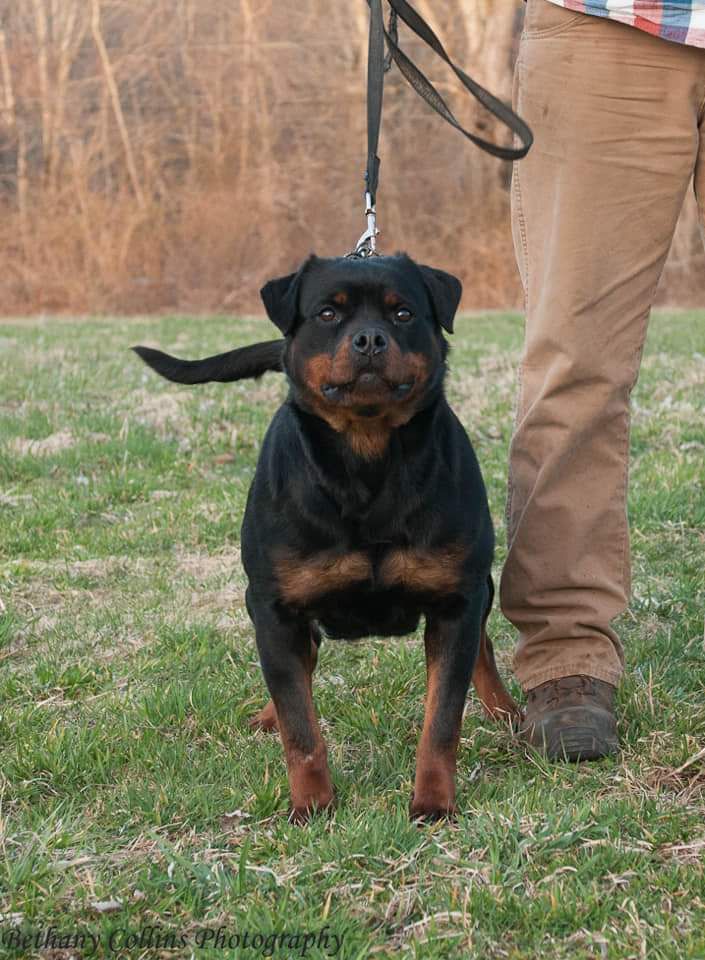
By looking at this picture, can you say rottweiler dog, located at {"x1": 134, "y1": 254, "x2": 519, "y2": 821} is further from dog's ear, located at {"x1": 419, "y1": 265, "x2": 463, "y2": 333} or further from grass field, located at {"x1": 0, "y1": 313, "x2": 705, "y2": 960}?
grass field, located at {"x1": 0, "y1": 313, "x2": 705, "y2": 960}

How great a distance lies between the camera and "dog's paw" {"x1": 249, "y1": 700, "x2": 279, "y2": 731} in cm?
330

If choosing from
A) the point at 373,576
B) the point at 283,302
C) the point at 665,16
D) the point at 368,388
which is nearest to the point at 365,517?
the point at 373,576

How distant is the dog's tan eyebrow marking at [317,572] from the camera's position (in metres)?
2.78

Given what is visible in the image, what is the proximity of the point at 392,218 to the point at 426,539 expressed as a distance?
19.7 meters

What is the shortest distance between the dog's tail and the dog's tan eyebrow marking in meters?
0.74

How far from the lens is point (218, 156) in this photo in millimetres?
21438

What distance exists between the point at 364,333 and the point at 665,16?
1063 mm

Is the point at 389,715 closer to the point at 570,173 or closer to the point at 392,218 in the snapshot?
the point at 570,173

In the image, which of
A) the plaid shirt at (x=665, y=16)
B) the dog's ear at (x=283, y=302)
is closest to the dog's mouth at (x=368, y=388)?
the dog's ear at (x=283, y=302)

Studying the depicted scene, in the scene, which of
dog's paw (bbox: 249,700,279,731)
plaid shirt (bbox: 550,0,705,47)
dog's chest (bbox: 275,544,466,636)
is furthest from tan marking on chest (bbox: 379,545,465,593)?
plaid shirt (bbox: 550,0,705,47)

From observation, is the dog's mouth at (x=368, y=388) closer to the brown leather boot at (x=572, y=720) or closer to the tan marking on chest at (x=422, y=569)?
the tan marking on chest at (x=422, y=569)

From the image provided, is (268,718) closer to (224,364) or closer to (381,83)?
(224,364)

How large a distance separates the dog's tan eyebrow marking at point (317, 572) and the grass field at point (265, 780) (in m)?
0.46

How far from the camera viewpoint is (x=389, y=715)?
3314 millimetres
